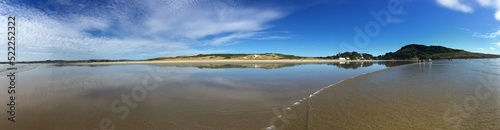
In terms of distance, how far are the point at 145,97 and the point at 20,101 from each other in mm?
4065

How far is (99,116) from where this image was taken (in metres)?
6.56

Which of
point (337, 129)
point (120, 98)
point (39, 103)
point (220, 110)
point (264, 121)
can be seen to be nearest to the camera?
point (337, 129)

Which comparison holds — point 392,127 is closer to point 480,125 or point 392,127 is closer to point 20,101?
point 480,125

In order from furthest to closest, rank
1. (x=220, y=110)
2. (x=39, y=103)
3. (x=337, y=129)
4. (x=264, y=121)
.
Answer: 1. (x=39, y=103)
2. (x=220, y=110)
3. (x=264, y=121)
4. (x=337, y=129)

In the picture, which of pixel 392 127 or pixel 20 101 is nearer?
pixel 392 127

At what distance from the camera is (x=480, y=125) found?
5.36 metres

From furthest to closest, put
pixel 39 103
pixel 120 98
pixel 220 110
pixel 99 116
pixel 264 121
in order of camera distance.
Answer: pixel 120 98
pixel 39 103
pixel 220 110
pixel 99 116
pixel 264 121

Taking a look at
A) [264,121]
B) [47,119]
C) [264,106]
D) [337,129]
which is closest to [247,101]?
[264,106]

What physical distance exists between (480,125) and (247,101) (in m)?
5.82

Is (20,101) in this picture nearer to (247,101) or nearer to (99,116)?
(99,116)

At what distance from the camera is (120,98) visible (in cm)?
945

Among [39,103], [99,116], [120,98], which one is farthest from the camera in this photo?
[120,98]

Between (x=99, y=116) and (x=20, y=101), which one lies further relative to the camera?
(x=20, y=101)

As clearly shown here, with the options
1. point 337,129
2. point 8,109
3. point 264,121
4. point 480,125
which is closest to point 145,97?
point 8,109
